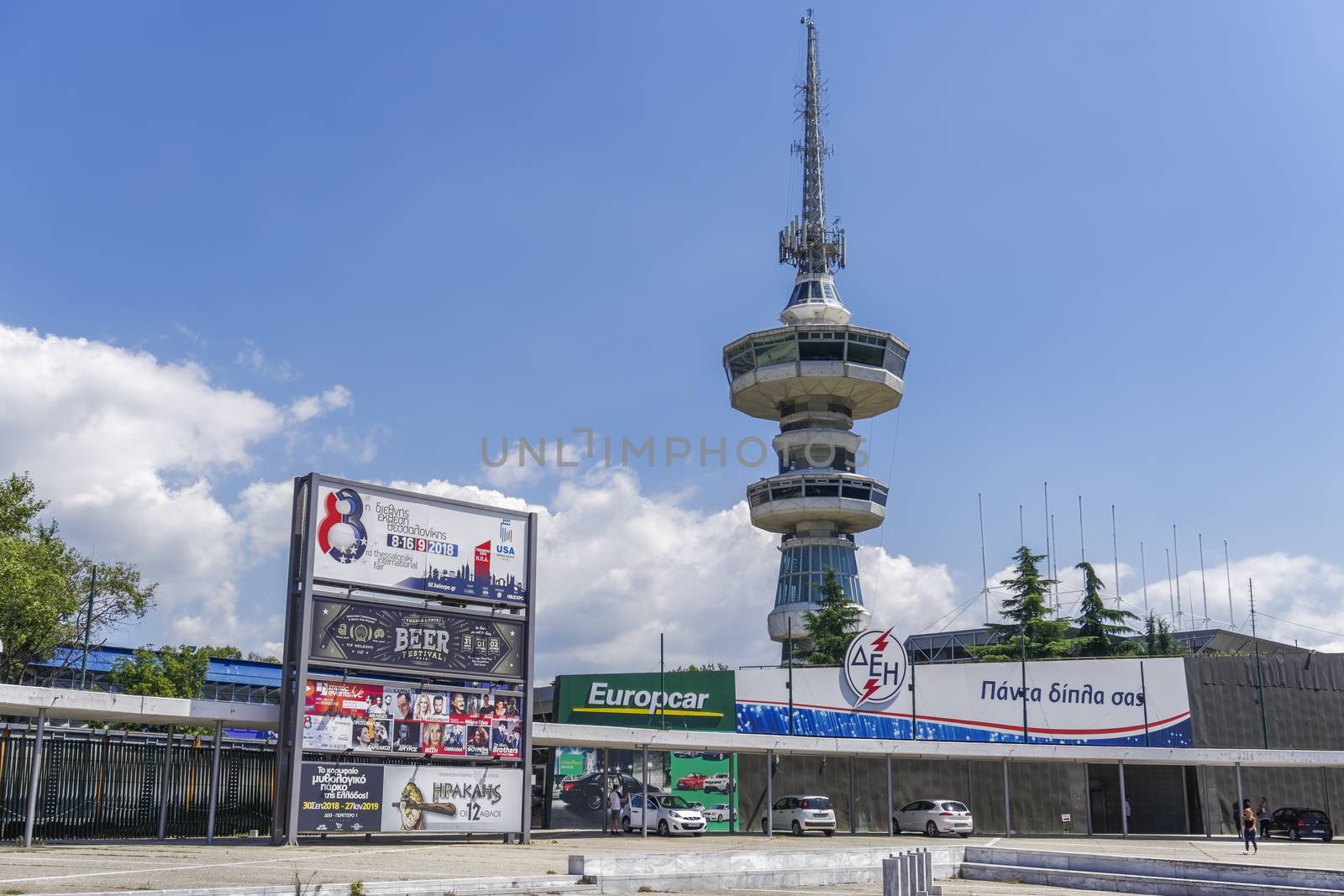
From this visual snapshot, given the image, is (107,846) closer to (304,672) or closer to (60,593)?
(304,672)

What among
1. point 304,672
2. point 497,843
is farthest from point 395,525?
point 497,843

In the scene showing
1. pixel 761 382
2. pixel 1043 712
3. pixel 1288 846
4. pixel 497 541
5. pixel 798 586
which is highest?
pixel 761 382

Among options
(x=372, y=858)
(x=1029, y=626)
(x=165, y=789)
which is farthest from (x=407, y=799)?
(x=1029, y=626)

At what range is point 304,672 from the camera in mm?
27672

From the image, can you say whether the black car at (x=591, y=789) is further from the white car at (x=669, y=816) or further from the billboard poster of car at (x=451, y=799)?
the billboard poster of car at (x=451, y=799)

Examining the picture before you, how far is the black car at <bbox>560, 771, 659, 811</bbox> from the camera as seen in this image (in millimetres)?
43219

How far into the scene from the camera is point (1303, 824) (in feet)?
128

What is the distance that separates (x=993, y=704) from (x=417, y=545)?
26272mm

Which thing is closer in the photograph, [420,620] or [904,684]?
[420,620]

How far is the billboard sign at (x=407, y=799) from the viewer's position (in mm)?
27672

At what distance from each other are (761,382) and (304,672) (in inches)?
3132

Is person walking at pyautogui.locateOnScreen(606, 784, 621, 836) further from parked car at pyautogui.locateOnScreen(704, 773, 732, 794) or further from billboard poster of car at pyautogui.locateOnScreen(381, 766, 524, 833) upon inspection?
parked car at pyautogui.locateOnScreen(704, 773, 732, 794)

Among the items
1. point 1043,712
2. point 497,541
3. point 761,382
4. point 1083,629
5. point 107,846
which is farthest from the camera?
point 761,382

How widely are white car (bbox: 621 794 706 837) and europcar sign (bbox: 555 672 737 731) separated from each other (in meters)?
9.00
